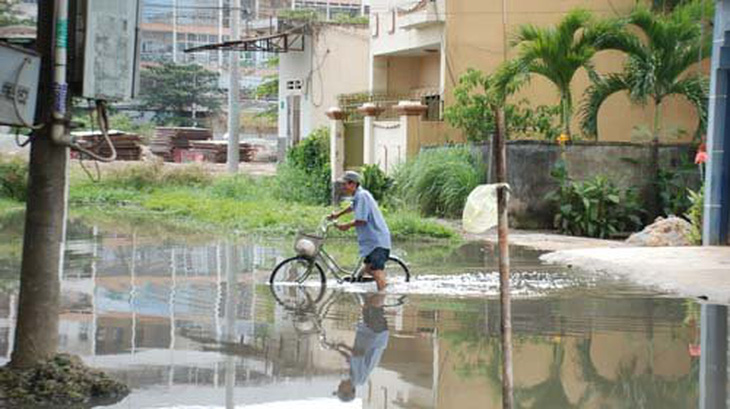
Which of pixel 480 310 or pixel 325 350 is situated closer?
pixel 325 350

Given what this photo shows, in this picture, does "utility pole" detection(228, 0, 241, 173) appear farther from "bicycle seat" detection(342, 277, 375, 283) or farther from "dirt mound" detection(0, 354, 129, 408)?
"dirt mound" detection(0, 354, 129, 408)

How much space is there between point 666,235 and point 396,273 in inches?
282

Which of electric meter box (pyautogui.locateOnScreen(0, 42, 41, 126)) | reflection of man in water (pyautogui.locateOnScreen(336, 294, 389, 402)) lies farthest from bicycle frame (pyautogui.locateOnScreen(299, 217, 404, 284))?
electric meter box (pyautogui.locateOnScreen(0, 42, 41, 126))

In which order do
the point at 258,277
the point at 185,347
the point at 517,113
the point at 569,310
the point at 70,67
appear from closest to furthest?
the point at 70,67 < the point at 185,347 < the point at 569,310 < the point at 258,277 < the point at 517,113

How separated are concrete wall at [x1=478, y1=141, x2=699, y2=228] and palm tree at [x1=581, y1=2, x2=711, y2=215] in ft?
1.73

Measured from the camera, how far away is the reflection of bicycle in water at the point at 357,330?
971 cm

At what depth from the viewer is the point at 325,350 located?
1092 centimetres

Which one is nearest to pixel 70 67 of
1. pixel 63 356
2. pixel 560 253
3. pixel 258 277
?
pixel 63 356

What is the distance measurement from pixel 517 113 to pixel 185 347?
18.5m

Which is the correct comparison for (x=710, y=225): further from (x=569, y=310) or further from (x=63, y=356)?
(x=63, y=356)

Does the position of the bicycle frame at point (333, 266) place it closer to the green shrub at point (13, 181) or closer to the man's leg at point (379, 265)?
the man's leg at point (379, 265)

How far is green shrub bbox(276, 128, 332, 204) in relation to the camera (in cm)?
3525

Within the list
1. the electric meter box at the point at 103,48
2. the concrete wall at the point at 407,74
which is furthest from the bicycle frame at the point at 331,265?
the concrete wall at the point at 407,74

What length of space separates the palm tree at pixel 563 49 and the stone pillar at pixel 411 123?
14.1 feet
